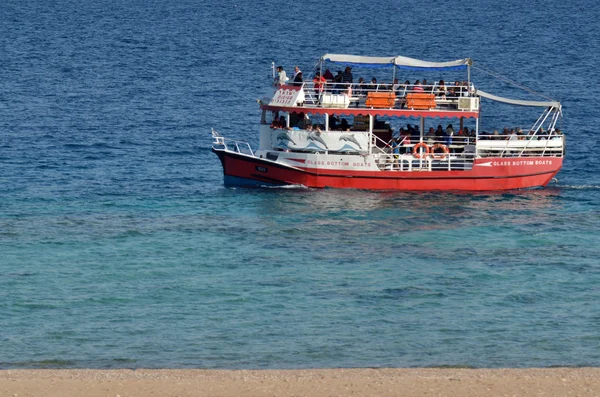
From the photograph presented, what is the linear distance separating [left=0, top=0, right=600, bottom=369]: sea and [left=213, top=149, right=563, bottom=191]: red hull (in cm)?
67

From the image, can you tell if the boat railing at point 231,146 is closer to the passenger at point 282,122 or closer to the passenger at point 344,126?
the passenger at point 282,122

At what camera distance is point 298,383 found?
31.2 metres

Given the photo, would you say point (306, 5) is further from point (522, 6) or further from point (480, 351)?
point (480, 351)

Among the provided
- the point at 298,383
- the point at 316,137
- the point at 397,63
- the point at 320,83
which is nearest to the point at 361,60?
the point at 397,63

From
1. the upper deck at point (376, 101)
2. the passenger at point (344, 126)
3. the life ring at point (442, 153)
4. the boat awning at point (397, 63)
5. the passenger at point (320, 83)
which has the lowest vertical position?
the life ring at point (442, 153)

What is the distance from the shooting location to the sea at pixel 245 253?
36656 mm

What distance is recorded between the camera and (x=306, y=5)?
602 ft

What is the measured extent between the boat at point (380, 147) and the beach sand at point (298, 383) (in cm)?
2561

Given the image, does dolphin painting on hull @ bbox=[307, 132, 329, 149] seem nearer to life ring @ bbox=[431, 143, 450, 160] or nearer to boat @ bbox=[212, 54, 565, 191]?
boat @ bbox=[212, 54, 565, 191]

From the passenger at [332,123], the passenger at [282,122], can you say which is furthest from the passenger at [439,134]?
the passenger at [282,122]

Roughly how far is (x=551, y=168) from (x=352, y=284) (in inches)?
806

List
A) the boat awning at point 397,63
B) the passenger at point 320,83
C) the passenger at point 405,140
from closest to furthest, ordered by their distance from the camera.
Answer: the passenger at point 320,83 < the boat awning at point 397,63 < the passenger at point 405,140

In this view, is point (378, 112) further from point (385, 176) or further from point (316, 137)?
point (316, 137)

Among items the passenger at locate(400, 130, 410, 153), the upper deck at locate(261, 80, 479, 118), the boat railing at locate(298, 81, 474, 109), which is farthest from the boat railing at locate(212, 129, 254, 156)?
the passenger at locate(400, 130, 410, 153)
